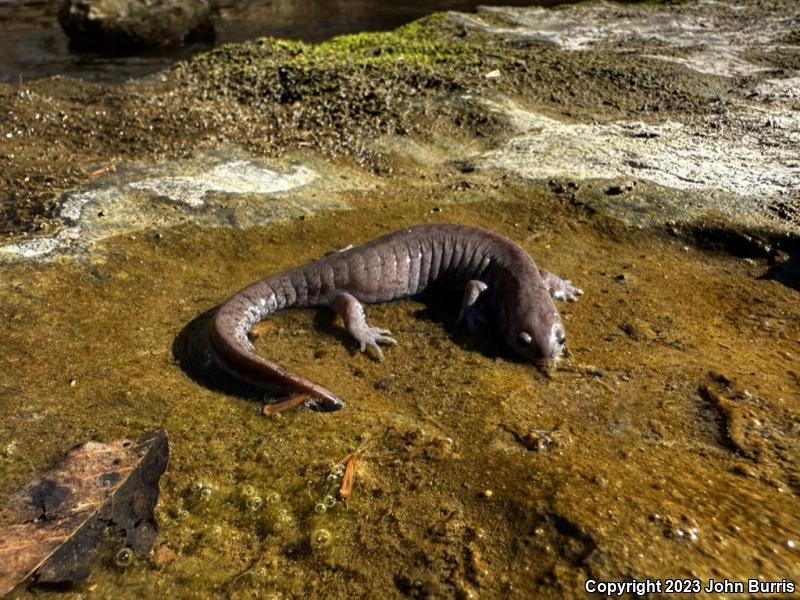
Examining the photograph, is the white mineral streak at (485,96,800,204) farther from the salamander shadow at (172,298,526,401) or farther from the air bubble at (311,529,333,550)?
the air bubble at (311,529,333,550)

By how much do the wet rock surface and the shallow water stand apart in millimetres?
18

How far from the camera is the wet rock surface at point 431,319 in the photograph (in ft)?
10.3

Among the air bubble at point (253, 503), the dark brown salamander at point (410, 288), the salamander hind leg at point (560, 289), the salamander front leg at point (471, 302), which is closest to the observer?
the air bubble at point (253, 503)

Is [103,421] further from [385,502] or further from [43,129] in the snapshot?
[43,129]

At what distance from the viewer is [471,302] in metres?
5.55

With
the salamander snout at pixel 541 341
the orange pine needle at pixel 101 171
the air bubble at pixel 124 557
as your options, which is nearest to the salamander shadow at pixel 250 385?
the salamander snout at pixel 541 341

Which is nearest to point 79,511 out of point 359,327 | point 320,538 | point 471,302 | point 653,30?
point 320,538

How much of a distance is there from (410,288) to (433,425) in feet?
6.65

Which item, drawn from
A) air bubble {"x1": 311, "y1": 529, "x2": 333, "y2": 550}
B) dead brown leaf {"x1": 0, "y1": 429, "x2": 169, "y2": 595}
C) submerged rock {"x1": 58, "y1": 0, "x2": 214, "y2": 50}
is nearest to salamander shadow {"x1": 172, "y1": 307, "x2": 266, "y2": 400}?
dead brown leaf {"x1": 0, "y1": 429, "x2": 169, "y2": 595}

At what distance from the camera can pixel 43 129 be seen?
25.5 feet

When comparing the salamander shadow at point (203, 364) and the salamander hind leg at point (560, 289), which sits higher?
the salamander hind leg at point (560, 289)

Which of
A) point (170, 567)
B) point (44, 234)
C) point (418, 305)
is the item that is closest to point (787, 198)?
point (418, 305)

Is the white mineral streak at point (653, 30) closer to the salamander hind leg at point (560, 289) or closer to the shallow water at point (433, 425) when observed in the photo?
the shallow water at point (433, 425)

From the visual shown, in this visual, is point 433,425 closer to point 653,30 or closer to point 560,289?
point 560,289
